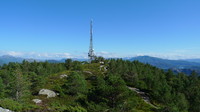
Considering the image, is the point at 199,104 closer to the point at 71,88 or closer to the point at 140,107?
the point at 140,107

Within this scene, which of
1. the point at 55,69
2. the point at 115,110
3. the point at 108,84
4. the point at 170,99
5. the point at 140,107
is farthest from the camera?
the point at 55,69

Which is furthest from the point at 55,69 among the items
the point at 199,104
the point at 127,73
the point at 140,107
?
the point at 199,104

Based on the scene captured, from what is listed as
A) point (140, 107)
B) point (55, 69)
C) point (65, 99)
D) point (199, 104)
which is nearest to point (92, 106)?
point (65, 99)

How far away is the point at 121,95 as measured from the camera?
2825cm

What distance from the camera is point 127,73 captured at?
9019 cm

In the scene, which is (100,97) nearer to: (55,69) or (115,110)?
(115,110)

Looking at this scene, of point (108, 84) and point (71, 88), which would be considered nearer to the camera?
point (108, 84)

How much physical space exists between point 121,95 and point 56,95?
33067mm

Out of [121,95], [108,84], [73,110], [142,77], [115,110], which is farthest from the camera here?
[142,77]

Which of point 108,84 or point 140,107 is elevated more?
point 108,84

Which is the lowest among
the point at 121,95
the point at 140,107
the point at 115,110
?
the point at 140,107

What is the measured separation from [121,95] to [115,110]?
123 inches

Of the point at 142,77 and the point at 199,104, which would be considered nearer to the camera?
the point at 199,104

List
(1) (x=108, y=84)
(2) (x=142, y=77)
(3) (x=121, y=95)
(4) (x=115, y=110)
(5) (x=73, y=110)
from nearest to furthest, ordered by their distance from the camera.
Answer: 1. (5) (x=73, y=110)
2. (4) (x=115, y=110)
3. (3) (x=121, y=95)
4. (1) (x=108, y=84)
5. (2) (x=142, y=77)
